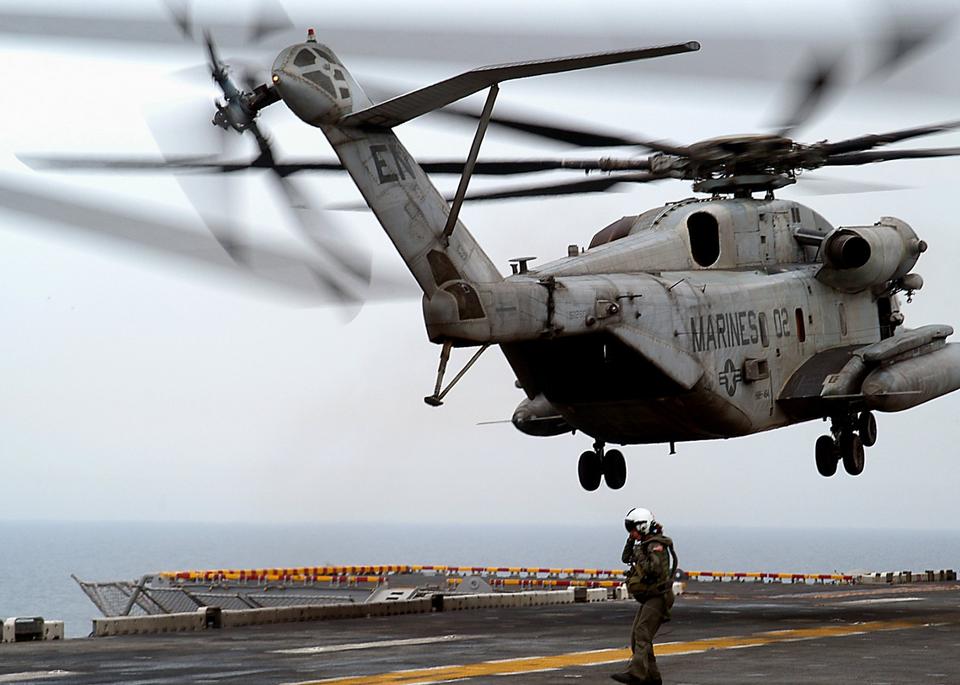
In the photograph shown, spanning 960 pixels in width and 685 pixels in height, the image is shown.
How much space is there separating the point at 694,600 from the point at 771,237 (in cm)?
947

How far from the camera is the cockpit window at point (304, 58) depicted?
20906mm

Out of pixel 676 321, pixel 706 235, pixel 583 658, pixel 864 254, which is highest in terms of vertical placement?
pixel 706 235

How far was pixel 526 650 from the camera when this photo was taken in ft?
61.5

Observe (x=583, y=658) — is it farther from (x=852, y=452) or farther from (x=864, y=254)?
(x=864, y=254)

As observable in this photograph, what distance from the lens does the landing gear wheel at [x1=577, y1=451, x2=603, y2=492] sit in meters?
28.5

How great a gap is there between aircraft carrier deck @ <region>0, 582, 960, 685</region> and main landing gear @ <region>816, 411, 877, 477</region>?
287 cm

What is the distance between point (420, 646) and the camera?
19.4m

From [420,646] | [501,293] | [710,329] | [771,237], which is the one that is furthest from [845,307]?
[420,646]

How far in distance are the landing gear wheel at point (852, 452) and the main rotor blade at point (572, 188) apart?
620cm

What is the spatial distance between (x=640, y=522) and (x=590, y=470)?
13904 mm

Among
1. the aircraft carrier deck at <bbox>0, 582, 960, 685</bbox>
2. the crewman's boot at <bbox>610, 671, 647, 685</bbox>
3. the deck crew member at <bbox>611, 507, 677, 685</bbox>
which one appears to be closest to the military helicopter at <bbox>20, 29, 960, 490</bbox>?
the aircraft carrier deck at <bbox>0, 582, 960, 685</bbox>

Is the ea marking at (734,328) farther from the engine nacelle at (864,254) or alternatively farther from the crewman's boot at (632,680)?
the crewman's boot at (632,680)

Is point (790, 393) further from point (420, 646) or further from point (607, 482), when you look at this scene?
point (420, 646)

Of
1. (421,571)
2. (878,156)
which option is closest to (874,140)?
(878,156)
